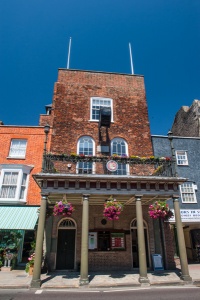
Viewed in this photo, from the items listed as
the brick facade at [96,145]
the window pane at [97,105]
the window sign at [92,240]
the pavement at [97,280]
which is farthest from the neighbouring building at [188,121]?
the pavement at [97,280]

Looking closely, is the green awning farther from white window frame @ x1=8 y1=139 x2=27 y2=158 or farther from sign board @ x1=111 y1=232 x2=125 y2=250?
sign board @ x1=111 y1=232 x2=125 y2=250

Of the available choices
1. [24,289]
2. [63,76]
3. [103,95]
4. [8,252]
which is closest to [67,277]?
[24,289]

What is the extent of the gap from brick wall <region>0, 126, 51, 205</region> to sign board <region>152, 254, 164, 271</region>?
8377mm

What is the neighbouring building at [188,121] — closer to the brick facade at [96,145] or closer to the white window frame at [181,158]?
the white window frame at [181,158]

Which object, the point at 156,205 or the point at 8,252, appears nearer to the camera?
the point at 156,205

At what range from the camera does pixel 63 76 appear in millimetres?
16156

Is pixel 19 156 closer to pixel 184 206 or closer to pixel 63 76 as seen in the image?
pixel 63 76

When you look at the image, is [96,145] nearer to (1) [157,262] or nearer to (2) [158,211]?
(2) [158,211]

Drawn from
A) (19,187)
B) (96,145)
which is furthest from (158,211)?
(19,187)

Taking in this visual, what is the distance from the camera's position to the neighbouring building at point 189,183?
16.2 m

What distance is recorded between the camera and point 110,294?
7.73 m

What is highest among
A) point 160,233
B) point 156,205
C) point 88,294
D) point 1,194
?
point 1,194

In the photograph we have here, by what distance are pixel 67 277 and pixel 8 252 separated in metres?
4.81

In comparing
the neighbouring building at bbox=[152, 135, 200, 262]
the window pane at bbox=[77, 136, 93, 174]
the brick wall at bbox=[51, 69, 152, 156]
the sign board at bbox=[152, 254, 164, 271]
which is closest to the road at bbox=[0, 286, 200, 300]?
the sign board at bbox=[152, 254, 164, 271]
